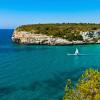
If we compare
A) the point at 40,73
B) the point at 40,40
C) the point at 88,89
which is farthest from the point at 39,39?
the point at 88,89

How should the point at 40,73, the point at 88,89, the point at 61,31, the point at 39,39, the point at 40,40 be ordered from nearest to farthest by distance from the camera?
the point at 88,89, the point at 40,73, the point at 40,40, the point at 39,39, the point at 61,31

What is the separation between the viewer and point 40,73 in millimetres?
75750

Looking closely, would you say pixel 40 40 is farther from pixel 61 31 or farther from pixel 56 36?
pixel 61 31

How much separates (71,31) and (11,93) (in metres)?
116

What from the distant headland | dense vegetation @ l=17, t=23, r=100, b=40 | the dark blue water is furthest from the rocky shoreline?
the dark blue water

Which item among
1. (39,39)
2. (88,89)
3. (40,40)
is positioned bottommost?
(40,40)

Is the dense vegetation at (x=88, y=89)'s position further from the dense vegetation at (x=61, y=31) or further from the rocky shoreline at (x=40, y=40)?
the dense vegetation at (x=61, y=31)

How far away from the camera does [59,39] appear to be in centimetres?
15450

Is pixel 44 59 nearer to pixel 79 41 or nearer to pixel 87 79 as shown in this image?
pixel 79 41

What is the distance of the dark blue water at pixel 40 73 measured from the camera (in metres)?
55.4

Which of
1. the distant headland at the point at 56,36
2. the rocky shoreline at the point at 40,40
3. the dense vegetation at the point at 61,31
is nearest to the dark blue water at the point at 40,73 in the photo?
the rocky shoreline at the point at 40,40

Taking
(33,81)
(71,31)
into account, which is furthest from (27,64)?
(71,31)

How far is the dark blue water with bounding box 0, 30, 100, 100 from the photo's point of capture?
182 ft

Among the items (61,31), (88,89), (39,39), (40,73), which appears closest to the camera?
(88,89)
